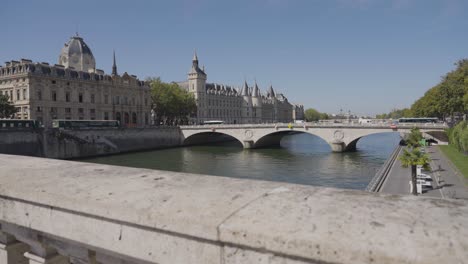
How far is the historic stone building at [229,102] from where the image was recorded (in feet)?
352

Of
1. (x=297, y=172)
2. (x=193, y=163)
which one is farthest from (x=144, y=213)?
(x=193, y=163)

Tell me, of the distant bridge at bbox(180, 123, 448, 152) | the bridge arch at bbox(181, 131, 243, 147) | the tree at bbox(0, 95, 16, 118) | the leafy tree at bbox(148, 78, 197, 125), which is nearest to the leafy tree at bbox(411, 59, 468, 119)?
the distant bridge at bbox(180, 123, 448, 152)

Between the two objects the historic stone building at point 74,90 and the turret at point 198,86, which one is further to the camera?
the turret at point 198,86

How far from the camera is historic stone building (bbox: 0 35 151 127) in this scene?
53781 millimetres

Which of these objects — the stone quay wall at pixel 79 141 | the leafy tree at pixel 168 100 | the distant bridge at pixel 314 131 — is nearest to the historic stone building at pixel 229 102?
the leafy tree at pixel 168 100

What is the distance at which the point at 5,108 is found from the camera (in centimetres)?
5006

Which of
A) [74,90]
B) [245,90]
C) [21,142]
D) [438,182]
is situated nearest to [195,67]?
[245,90]

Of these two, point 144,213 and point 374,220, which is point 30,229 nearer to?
point 144,213

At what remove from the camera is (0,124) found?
4047 cm

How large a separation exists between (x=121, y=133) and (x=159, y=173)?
55749 millimetres

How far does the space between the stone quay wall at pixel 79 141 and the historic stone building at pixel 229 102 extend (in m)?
44.7

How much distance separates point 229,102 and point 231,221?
120 metres

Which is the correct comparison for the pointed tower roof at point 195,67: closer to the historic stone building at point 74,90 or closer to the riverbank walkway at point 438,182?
the historic stone building at point 74,90

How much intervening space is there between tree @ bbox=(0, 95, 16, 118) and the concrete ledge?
187 feet
